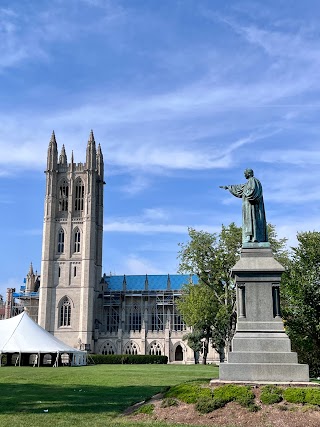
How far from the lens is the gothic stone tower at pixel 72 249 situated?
83250mm

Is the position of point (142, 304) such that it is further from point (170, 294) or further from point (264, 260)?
point (264, 260)

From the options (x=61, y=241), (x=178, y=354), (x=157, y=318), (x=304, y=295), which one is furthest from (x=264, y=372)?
(x=61, y=241)

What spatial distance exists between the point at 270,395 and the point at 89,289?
239ft

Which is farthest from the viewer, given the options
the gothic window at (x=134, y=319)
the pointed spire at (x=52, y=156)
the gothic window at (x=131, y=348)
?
the pointed spire at (x=52, y=156)

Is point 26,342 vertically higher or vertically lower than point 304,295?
lower

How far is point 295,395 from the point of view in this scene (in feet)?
42.9

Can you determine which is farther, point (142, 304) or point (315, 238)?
point (142, 304)

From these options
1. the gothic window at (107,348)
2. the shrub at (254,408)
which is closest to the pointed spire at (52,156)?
the gothic window at (107,348)

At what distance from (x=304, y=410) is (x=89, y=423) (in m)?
5.01

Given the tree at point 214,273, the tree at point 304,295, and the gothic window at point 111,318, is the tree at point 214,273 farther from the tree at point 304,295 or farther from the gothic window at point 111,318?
the gothic window at point 111,318

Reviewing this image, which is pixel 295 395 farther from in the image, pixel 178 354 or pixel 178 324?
pixel 178 324

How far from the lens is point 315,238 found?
30547 mm

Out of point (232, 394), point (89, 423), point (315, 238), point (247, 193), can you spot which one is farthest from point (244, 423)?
point (315, 238)

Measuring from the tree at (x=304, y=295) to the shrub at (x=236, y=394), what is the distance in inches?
632
